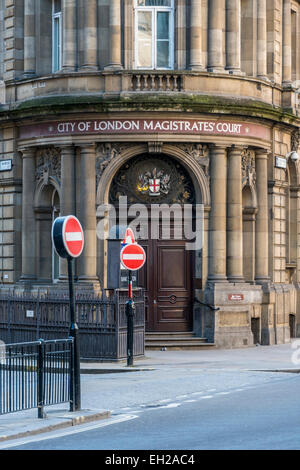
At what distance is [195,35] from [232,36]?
1161mm

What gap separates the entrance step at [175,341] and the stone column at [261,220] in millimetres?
3074

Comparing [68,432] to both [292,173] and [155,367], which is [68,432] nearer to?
[155,367]

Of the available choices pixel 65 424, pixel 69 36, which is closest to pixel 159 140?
pixel 69 36

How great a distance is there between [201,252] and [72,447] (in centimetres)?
1645

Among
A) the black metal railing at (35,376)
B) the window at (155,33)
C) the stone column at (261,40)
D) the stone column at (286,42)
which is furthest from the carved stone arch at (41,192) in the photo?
the black metal railing at (35,376)

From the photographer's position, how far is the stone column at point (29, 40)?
1227 inches

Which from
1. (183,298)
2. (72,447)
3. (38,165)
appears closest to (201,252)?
(183,298)

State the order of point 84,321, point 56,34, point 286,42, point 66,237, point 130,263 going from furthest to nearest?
point 286,42, point 56,34, point 84,321, point 130,263, point 66,237

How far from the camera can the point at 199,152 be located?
96.9 feet

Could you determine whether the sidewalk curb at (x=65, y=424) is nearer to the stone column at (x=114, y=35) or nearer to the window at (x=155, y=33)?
the stone column at (x=114, y=35)

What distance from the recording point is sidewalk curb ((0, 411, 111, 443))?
14344 millimetres

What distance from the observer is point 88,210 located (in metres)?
29.2
